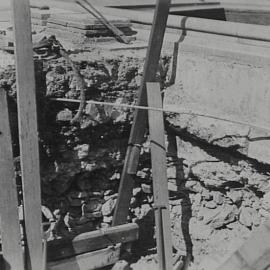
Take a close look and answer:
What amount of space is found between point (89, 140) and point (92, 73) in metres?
0.58

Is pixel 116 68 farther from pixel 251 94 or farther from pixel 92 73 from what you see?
pixel 251 94

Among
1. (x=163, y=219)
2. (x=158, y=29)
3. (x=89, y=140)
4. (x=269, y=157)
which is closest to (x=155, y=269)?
(x=163, y=219)

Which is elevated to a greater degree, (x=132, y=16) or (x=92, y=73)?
(x=132, y=16)

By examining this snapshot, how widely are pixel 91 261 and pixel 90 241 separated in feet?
0.67

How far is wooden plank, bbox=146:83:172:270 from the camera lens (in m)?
4.02

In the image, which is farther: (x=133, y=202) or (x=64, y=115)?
(x=133, y=202)

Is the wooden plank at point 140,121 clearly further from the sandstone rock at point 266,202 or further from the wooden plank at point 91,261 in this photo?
the sandstone rock at point 266,202

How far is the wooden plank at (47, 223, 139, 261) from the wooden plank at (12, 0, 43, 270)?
6.0 inches

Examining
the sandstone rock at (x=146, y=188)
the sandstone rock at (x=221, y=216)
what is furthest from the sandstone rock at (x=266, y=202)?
the sandstone rock at (x=146, y=188)

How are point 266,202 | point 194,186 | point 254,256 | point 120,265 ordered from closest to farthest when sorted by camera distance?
point 254,256 < point 266,202 < point 120,265 < point 194,186

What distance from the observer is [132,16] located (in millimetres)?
5242

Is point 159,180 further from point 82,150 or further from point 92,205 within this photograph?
point 92,205

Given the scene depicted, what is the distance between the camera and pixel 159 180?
4117 millimetres

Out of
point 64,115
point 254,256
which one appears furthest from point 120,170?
point 254,256
